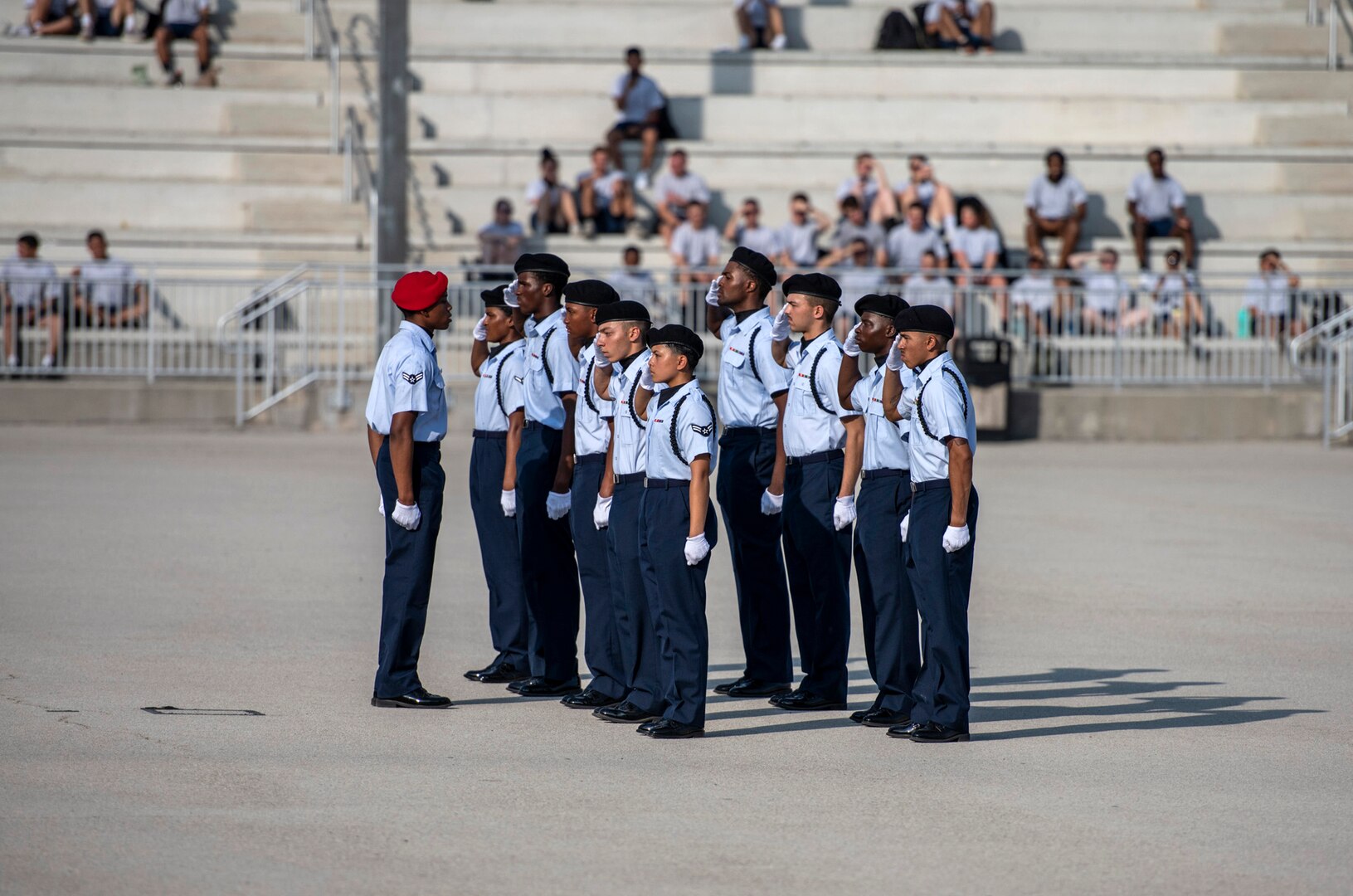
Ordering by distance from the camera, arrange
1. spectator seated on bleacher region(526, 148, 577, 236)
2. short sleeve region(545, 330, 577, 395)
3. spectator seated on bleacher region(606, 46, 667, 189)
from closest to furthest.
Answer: short sleeve region(545, 330, 577, 395) → spectator seated on bleacher region(526, 148, 577, 236) → spectator seated on bleacher region(606, 46, 667, 189)

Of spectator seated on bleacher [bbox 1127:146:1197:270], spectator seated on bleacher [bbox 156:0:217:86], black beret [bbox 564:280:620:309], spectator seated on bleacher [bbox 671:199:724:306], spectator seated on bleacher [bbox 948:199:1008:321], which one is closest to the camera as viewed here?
black beret [bbox 564:280:620:309]

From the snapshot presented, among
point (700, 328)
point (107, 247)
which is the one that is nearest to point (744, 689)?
point (700, 328)

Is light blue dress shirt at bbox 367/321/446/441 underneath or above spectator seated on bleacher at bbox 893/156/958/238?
underneath

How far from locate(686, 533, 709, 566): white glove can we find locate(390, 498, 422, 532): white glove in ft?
4.33

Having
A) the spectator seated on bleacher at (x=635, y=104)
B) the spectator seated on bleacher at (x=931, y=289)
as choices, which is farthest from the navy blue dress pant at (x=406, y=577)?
the spectator seated on bleacher at (x=635, y=104)

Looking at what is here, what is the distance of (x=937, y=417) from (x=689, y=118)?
20.1 meters

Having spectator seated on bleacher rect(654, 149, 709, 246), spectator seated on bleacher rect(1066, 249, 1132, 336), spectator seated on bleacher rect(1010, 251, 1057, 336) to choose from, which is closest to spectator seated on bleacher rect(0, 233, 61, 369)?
spectator seated on bleacher rect(654, 149, 709, 246)

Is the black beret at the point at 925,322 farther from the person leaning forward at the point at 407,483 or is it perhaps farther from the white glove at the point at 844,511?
the person leaning forward at the point at 407,483

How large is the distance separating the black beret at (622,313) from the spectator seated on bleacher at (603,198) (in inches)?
646

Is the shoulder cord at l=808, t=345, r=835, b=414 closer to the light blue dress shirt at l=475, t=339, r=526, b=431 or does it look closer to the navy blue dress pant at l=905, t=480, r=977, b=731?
the navy blue dress pant at l=905, t=480, r=977, b=731

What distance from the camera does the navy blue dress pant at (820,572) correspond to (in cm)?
805

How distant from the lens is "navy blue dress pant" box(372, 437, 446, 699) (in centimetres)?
782

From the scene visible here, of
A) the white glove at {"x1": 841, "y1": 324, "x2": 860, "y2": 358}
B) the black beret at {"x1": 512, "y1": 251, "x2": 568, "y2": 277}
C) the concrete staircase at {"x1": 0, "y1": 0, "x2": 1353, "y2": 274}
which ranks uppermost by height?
the concrete staircase at {"x1": 0, "y1": 0, "x2": 1353, "y2": 274}

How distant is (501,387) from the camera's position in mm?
8641
